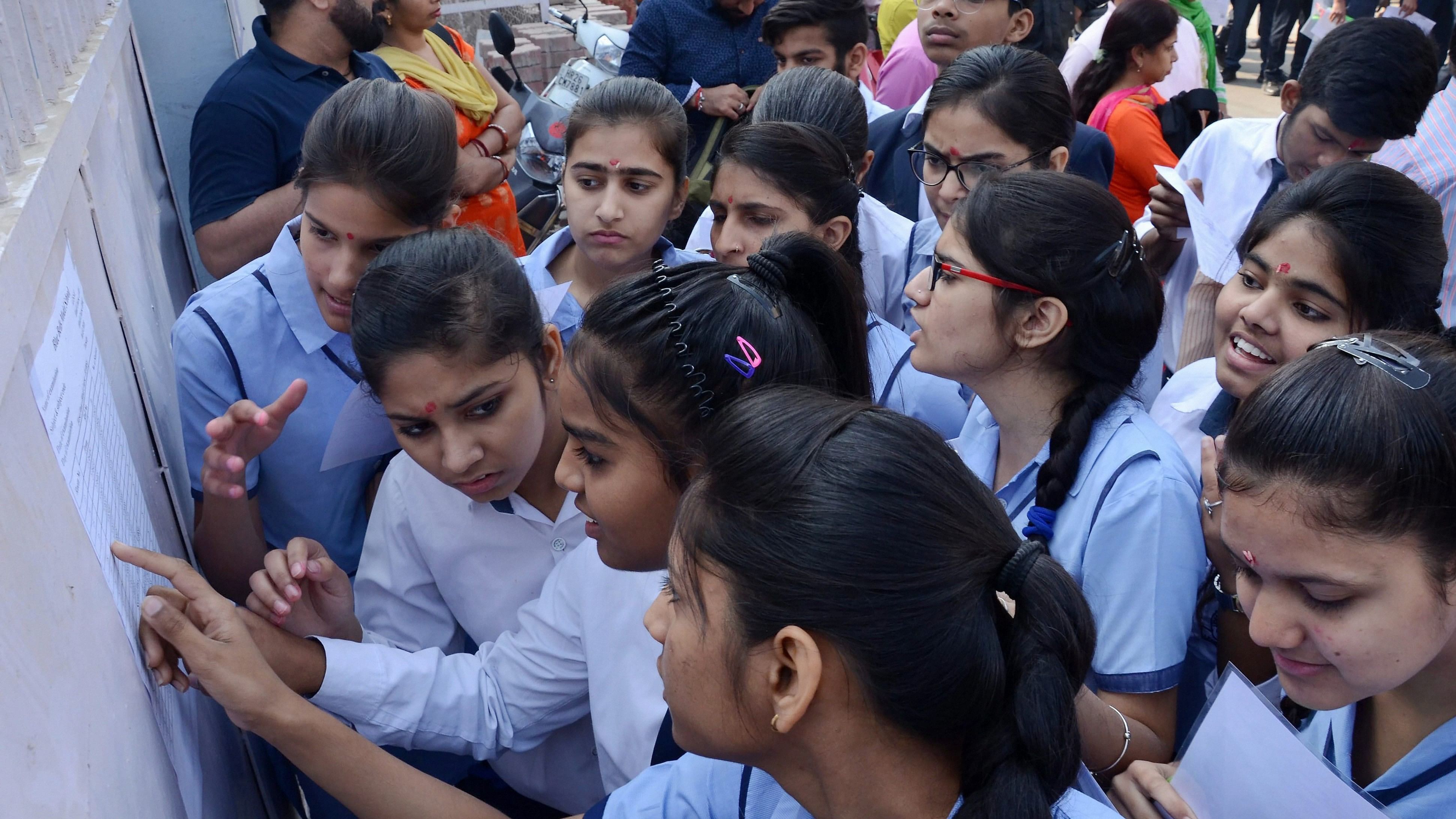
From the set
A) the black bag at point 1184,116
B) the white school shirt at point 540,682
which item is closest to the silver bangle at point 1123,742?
the white school shirt at point 540,682

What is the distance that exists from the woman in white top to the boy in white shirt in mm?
532

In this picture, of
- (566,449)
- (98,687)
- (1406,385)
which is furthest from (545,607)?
(1406,385)

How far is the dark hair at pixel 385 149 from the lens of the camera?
1961 millimetres

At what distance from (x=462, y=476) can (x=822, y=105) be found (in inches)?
63.8

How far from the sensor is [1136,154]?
369 centimetres

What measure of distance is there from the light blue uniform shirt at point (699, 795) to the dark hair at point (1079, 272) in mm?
755

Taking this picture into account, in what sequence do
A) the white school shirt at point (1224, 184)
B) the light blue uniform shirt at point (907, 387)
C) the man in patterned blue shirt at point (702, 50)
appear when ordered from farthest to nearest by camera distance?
the man in patterned blue shirt at point (702, 50)
the white school shirt at point (1224, 184)
the light blue uniform shirt at point (907, 387)

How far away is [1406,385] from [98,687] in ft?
4.64

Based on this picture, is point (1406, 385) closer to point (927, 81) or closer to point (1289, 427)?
point (1289, 427)

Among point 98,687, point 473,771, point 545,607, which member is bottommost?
point 473,771

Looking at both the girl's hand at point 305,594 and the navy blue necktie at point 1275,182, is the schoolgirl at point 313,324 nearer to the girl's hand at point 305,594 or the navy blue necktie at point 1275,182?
the girl's hand at point 305,594

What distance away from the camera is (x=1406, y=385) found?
47.8 inches

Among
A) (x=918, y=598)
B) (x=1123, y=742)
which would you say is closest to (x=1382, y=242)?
(x=1123, y=742)

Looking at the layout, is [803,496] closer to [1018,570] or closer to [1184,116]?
[1018,570]
